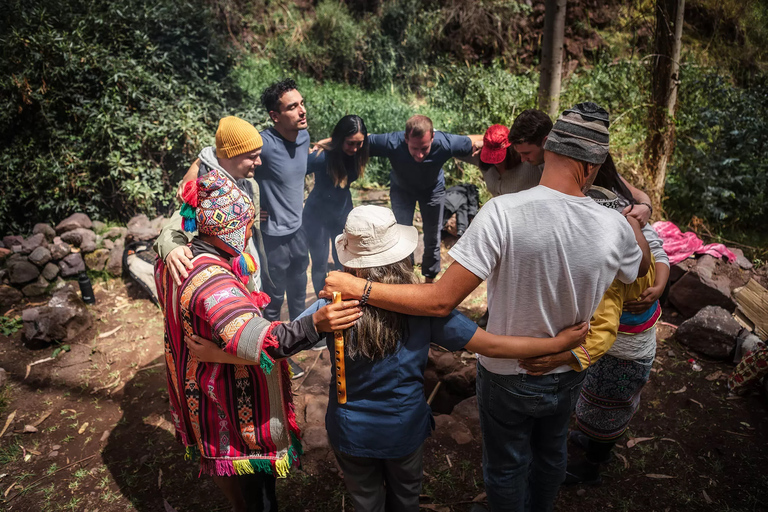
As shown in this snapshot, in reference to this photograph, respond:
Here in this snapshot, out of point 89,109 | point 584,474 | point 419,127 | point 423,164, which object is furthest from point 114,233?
point 584,474

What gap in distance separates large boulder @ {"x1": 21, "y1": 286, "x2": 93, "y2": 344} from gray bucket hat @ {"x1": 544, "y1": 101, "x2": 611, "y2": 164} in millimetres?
5401

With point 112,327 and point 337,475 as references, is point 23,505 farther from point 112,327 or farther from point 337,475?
point 112,327

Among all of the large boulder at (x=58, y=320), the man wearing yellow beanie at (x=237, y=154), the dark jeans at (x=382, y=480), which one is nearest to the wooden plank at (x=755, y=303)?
the dark jeans at (x=382, y=480)

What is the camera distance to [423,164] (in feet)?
17.1

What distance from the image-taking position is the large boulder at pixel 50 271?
6.18 metres

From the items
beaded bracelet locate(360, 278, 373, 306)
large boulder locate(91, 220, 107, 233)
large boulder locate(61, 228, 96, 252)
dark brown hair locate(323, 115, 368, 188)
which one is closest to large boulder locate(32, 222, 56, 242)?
large boulder locate(61, 228, 96, 252)

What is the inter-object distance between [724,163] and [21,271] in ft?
30.7

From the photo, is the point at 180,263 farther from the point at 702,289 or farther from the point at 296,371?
the point at 702,289

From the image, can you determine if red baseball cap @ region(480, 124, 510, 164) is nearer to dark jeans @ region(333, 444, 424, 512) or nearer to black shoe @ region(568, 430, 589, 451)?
black shoe @ region(568, 430, 589, 451)

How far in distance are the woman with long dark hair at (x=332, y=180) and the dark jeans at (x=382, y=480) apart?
297 centimetres

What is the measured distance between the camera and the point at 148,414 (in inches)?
160

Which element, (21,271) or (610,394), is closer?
(610,394)

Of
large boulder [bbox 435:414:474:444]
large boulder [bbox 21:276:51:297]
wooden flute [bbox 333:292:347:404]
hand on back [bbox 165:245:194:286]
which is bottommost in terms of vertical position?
large boulder [bbox 21:276:51:297]

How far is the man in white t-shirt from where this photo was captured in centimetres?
186
